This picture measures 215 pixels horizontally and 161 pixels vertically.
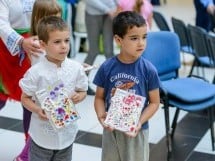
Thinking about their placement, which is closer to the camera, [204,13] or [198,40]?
[198,40]

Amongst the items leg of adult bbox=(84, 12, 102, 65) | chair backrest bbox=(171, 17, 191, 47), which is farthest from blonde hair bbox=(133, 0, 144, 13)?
chair backrest bbox=(171, 17, 191, 47)

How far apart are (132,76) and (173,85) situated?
1.17 metres

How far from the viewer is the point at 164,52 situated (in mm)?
3289

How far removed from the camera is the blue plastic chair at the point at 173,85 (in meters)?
2.91

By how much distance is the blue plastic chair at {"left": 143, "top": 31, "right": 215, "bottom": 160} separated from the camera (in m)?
2.91

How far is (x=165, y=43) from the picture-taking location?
131 inches

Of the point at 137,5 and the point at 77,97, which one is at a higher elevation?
the point at 77,97

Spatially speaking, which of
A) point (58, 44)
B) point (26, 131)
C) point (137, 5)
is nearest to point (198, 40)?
point (137, 5)

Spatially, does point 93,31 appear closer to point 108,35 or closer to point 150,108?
point 108,35

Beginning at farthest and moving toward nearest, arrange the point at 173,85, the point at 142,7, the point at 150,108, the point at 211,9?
1. the point at 211,9
2. the point at 142,7
3. the point at 173,85
4. the point at 150,108

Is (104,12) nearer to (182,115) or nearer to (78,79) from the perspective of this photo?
(182,115)

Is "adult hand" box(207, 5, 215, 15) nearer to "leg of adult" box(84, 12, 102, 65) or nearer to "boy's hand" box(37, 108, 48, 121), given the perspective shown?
"leg of adult" box(84, 12, 102, 65)

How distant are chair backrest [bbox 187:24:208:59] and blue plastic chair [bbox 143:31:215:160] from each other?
78 centimetres

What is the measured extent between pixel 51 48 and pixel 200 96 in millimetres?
1320
